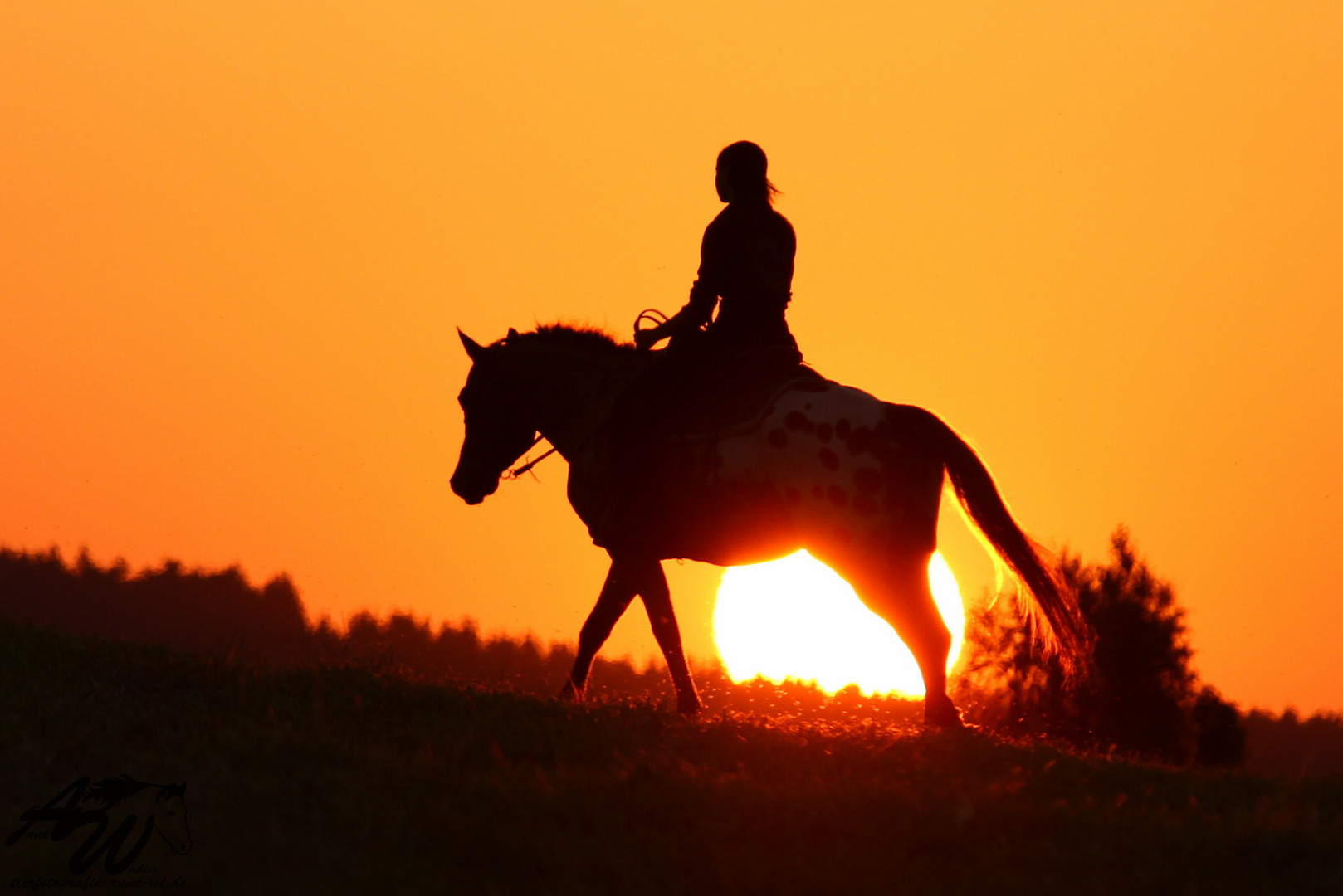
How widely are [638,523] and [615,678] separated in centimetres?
508

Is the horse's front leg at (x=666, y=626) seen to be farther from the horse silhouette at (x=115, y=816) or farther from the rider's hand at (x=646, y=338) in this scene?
the horse silhouette at (x=115, y=816)

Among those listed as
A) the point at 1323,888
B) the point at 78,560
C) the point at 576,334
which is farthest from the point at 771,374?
the point at 78,560

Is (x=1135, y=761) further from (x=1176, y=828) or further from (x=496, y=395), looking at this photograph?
(x=496, y=395)

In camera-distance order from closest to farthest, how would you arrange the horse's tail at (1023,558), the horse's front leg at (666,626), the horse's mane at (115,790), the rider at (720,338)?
1. the horse's mane at (115,790)
2. the horse's tail at (1023,558)
3. the rider at (720,338)
4. the horse's front leg at (666,626)

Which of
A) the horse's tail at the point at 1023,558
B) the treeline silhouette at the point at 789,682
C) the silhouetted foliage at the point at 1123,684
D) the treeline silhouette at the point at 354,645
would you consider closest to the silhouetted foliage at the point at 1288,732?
the treeline silhouette at the point at 789,682

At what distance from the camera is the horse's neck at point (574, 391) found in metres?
11.9

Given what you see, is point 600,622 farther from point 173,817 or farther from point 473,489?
point 173,817

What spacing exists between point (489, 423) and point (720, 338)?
2.67m

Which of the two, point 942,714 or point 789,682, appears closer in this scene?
point 942,714

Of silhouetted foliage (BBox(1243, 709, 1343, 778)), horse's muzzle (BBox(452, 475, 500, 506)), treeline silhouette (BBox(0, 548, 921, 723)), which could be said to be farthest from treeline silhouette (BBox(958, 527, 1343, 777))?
horse's muzzle (BBox(452, 475, 500, 506))

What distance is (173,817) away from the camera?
708cm

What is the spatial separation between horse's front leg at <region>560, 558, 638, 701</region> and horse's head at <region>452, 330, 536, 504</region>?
1.81 m

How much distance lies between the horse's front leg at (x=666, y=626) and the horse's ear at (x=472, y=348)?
2633 millimetres

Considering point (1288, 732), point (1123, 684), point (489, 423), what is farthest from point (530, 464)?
point (1288, 732)
